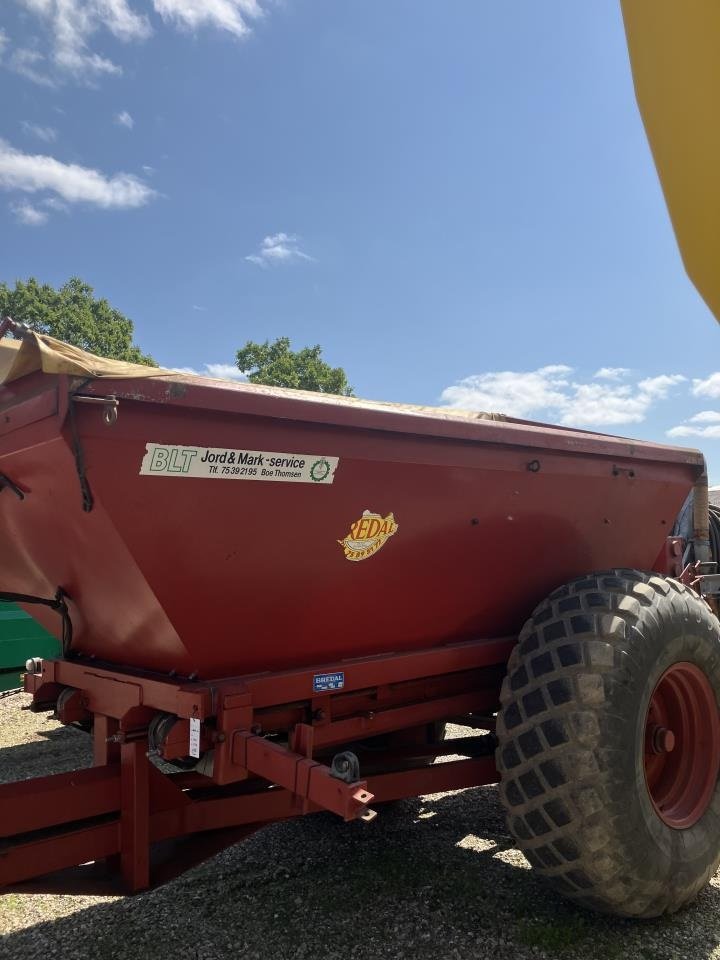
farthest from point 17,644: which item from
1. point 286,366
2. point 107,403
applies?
point 286,366

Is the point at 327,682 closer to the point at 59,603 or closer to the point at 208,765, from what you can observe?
the point at 208,765

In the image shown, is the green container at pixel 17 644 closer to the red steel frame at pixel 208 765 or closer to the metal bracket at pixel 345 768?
the red steel frame at pixel 208 765

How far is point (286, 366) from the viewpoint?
102 ft

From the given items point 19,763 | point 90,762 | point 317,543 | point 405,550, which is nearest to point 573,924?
point 405,550

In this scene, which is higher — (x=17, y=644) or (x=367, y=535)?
(x=367, y=535)

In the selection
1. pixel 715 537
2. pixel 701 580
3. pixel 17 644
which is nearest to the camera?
pixel 701 580

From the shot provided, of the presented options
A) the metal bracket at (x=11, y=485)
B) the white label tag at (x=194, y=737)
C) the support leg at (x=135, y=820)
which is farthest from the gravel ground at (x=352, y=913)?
the metal bracket at (x=11, y=485)

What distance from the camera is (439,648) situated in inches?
132

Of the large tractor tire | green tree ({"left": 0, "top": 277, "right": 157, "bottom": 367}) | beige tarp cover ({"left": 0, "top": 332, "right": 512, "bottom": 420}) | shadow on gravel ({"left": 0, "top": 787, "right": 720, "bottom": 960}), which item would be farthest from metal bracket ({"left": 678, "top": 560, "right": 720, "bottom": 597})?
green tree ({"left": 0, "top": 277, "right": 157, "bottom": 367})

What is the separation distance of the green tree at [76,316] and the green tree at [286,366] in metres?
4.48

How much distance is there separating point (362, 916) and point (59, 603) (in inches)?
74.1

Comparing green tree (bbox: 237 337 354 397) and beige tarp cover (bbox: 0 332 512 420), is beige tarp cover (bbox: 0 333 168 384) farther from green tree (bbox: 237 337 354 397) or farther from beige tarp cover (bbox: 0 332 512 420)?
green tree (bbox: 237 337 354 397)

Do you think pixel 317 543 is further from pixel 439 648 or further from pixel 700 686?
pixel 700 686

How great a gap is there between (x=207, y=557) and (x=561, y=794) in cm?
171
